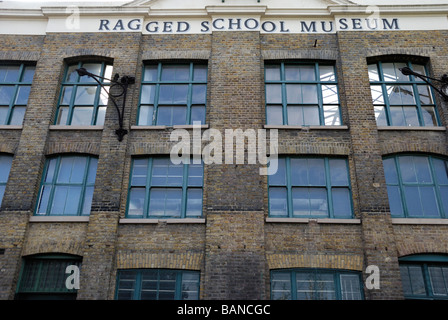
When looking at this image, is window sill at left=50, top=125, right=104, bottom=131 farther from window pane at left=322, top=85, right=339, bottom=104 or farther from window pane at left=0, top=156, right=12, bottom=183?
window pane at left=322, top=85, right=339, bottom=104

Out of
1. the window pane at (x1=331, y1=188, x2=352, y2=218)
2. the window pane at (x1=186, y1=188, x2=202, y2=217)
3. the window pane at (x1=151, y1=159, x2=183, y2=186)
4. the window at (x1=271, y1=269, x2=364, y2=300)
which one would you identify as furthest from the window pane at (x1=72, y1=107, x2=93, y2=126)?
the window pane at (x1=331, y1=188, x2=352, y2=218)

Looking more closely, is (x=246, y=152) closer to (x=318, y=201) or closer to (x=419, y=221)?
(x=318, y=201)

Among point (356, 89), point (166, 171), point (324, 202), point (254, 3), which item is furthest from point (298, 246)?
point (254, 3)

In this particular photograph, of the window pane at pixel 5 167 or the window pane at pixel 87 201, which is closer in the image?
the window pane at pixel 87 201

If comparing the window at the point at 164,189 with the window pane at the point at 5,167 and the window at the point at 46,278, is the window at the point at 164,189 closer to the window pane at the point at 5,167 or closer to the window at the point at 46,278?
the window at the point at 46,278

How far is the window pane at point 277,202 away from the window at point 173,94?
324 centimetres

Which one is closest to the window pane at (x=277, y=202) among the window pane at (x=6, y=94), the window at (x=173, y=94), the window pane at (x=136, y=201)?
the window at (x=173, y=94)

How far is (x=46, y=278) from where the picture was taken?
9.73 m

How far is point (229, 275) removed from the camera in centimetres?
Result: 927

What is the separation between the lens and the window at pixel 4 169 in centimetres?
1094

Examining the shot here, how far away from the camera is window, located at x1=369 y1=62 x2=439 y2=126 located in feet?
37.8

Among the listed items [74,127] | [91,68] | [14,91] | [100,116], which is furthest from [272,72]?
[14,91]

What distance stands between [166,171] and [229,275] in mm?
3614

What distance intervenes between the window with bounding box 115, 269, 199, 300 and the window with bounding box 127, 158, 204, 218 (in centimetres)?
159
